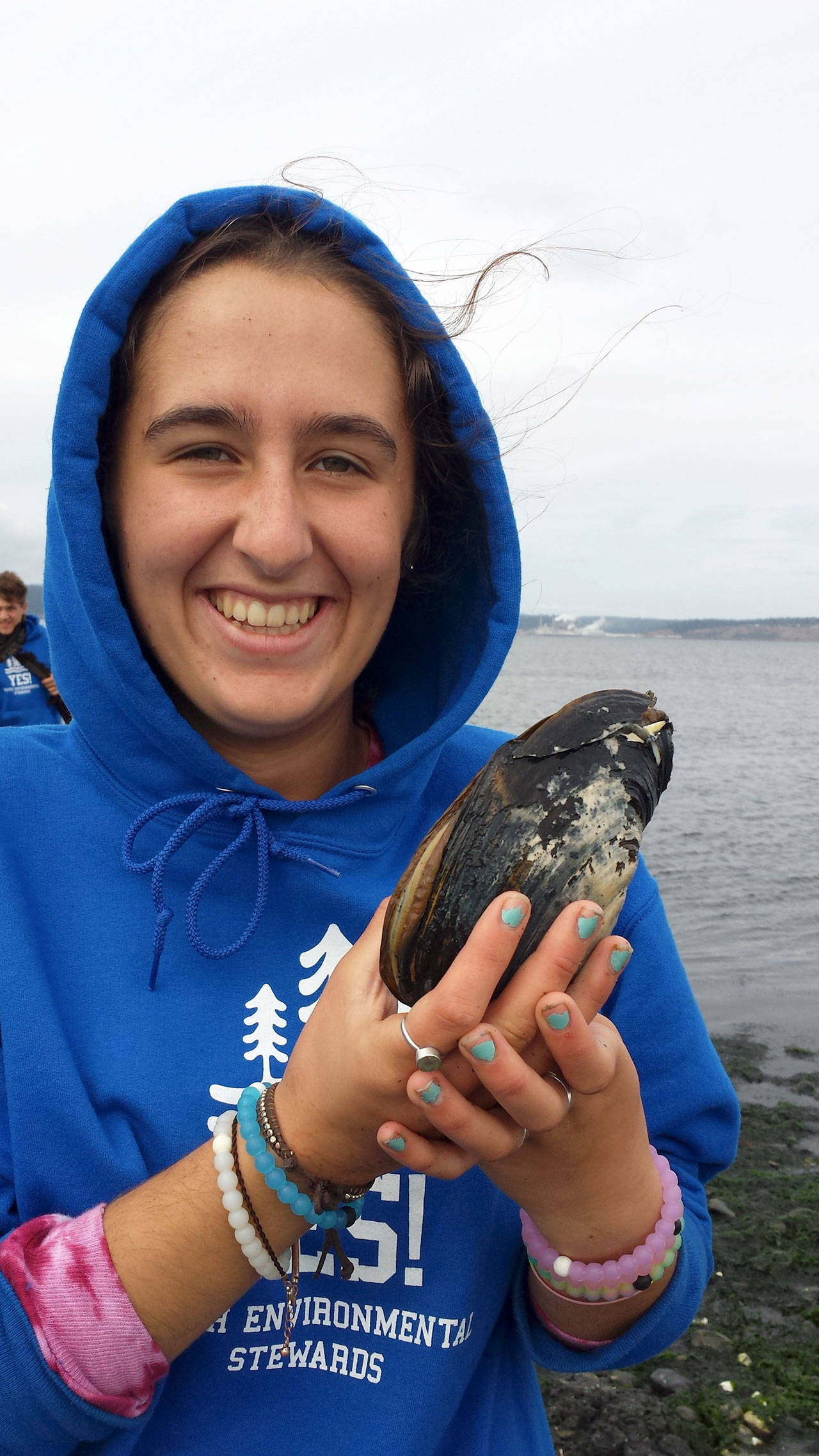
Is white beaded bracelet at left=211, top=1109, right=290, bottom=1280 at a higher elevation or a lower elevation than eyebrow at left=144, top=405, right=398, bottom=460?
lower

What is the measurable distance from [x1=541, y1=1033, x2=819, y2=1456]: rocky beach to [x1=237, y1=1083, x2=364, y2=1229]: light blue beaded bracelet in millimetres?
2857

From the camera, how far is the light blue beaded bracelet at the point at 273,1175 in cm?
161

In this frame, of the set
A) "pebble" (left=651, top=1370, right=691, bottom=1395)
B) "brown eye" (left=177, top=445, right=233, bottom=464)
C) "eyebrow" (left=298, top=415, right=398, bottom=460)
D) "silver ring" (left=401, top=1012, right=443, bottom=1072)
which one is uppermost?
"eyebrow" (left=298, top=415, right=398, bottom=460)

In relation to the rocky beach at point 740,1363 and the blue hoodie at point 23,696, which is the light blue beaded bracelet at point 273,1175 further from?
the blue hoodie at point 23,696

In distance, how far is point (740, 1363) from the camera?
4.27 meters

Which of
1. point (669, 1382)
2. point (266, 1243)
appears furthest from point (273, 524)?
point (669, 1382)

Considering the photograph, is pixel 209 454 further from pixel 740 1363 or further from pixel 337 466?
pixel 740 1363

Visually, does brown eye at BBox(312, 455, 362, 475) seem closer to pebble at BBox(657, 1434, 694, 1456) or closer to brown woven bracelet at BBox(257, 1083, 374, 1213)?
brown woven bracelet at BBox(257, 1083, 374, 1213)

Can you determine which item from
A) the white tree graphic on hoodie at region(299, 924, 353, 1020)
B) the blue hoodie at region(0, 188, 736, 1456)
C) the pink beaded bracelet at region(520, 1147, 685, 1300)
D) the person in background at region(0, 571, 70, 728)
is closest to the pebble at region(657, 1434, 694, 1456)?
the blue hoodie at region(0, 188, 736, 1456)

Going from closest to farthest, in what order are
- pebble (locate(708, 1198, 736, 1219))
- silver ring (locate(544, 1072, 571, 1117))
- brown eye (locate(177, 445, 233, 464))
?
silver ring (locate(544, 1072, 571, 1117)), brown eye (locate(177, 445, 233, 464)), pebble (locate(708, 1198, 736, 1219))

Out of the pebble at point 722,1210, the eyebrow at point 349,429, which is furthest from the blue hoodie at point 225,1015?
the pebble at point 722,1210

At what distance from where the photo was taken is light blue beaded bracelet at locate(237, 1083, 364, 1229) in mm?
1609

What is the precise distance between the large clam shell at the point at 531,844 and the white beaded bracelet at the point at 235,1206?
380 mm

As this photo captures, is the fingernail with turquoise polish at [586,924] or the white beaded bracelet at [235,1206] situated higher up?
the fingernail with turquoise polish at [586,924]
